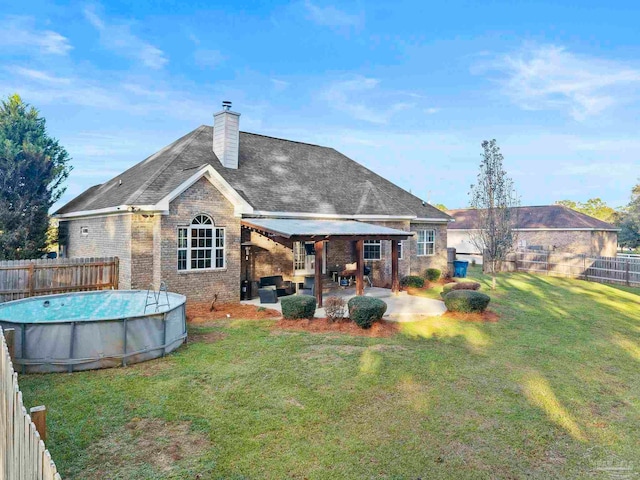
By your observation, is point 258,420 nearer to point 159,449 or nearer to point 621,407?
point 159,449

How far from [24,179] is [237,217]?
516 inches

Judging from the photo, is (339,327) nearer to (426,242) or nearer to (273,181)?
(273,181)

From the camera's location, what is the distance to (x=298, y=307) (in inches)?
494

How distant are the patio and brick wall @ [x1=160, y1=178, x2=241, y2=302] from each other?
4.36 feet

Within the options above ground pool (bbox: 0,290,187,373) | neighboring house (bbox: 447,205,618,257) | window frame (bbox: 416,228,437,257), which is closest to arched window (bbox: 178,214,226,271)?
above ground pool (bbox: 0,290,187,373)

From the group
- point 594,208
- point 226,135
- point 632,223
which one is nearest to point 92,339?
point 226,135

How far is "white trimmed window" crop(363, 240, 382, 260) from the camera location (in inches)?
854

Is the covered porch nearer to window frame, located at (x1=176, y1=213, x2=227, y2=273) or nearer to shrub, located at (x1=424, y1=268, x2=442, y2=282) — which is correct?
window frame, located at (x1=176, y1=213, x2=227, y2=273)

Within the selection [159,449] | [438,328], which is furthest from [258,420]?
[438,328]

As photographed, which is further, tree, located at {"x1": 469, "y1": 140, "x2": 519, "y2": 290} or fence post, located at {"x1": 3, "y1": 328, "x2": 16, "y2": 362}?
tree, located at {"x1": 469, "y1": 140, "x2": 519, "y2": 290}

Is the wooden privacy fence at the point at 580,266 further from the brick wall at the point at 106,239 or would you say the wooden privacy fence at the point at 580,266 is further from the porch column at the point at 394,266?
the brick wall at the point at 106,239

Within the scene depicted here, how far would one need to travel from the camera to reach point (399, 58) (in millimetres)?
23234

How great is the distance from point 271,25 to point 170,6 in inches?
204

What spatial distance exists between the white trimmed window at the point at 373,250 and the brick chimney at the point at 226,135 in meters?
8.46
